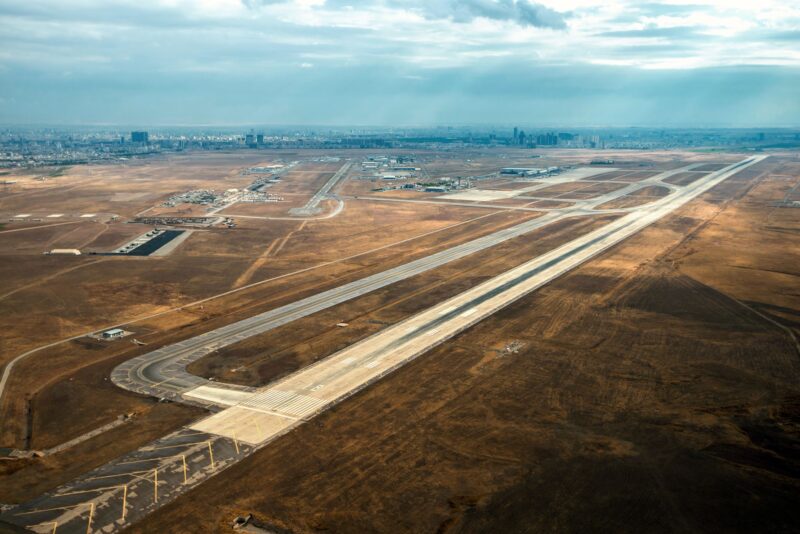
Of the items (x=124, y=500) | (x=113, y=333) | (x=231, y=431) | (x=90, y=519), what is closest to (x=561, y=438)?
(x=231, y=431)

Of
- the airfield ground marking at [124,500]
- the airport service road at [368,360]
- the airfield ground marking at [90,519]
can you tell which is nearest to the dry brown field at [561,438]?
the airport service road at [368,360]

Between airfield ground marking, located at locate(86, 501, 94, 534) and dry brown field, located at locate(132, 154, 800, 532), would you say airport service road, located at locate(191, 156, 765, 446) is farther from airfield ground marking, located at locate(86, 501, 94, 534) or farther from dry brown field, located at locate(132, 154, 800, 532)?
airfield ground marking, located at locate(86, 501, 94, 534)

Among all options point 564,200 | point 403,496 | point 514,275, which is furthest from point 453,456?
point 564,200

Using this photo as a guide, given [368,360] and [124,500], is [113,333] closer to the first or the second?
[368,360]

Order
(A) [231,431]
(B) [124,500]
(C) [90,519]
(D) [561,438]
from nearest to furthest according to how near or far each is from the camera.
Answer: (C) [90,519]
(B) [124,500]
(D) [561,438]
(A) [231,431]

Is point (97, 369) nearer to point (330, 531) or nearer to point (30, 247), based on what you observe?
point (330, 531)

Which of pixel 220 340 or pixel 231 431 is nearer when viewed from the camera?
pixel 231 431
